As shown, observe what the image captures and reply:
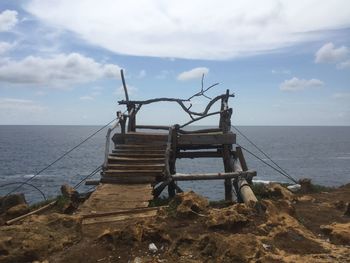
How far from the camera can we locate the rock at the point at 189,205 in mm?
9703

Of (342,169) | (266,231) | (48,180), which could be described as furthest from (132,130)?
(342,169)

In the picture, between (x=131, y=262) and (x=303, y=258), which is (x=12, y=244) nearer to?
(x=131, y=262)

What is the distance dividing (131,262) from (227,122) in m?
10.3

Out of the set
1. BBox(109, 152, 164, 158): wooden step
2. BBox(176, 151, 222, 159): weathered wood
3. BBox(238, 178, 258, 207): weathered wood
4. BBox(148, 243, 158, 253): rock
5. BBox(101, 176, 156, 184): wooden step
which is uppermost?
BBox(109, 152, 164, 158): wooden step

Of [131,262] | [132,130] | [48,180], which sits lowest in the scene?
[48,180]

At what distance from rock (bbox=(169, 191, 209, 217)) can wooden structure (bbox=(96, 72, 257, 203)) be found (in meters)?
1.84

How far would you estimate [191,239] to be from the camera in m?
7.84

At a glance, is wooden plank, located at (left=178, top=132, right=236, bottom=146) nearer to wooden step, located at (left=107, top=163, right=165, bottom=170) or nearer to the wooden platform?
wooden step, located at (left=107, top=163, right=165, bottom=170)

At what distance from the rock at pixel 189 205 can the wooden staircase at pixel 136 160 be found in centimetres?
246

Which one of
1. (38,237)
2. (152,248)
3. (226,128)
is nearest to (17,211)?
(38,237)

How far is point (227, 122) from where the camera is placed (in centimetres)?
1667

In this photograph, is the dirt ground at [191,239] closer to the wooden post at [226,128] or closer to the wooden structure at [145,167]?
the wooden structure at [145,167]

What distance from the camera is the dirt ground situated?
7168mm

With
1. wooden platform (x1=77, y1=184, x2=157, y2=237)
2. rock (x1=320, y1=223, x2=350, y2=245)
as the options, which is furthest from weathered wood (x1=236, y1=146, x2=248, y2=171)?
rock (x1=320, y1=223, x2=350, y2=245)
